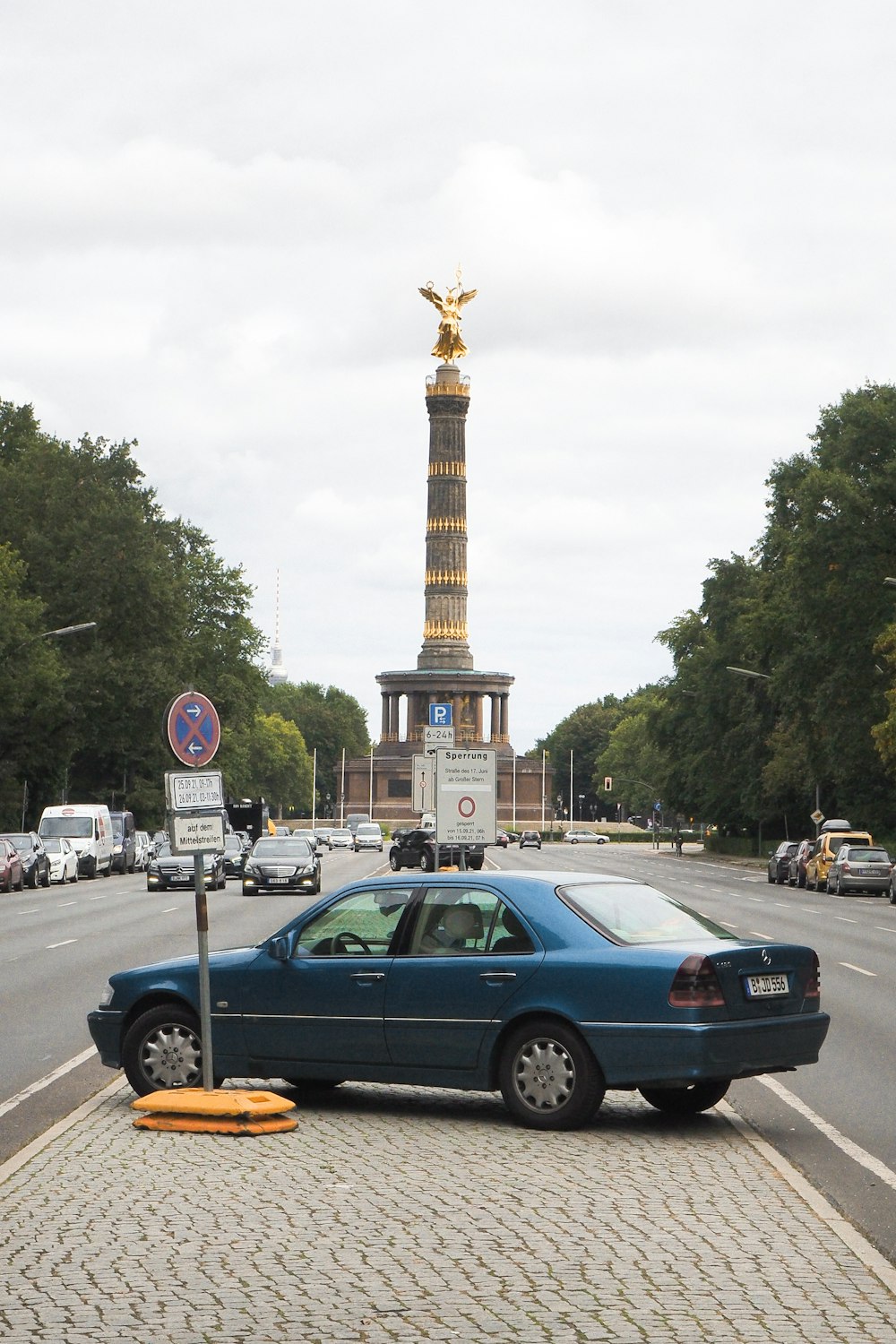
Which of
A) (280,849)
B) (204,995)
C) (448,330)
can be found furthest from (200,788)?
(448,330)

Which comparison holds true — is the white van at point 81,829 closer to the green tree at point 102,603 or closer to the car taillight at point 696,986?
the green tree at point 102,603

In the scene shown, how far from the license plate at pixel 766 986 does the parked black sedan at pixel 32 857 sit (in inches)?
1623

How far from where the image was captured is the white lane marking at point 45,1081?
38.4 ft

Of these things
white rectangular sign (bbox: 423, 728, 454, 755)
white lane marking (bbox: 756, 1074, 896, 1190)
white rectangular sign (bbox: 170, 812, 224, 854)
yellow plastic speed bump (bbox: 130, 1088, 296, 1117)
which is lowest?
white lane marking (bbox: 756, 1074, 896, 1190)

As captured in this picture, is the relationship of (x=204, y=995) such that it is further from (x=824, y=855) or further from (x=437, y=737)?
(x=824, y=855)

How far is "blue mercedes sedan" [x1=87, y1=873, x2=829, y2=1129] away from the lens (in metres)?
10.2

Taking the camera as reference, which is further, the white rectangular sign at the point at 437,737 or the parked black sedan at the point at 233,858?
the parked black sedan at the point at 233,858

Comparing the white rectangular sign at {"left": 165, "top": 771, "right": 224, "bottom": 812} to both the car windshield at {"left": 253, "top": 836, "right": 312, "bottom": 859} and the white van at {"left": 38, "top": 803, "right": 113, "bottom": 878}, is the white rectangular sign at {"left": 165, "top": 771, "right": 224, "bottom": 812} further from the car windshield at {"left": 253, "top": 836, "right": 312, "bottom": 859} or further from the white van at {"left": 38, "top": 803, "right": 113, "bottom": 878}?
the white van at {"left": 38, "top": 803, "right": 113, "bottom": 878}

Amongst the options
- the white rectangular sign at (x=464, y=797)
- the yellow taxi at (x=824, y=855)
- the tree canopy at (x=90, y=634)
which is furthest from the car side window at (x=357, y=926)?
the tree canopy at (x=90, y=634)

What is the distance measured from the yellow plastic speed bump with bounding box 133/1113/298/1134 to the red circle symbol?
2.59 m

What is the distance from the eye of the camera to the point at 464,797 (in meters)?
32.6

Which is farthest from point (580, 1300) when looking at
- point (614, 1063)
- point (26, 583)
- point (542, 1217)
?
point (26, 583)

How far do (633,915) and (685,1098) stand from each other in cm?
117

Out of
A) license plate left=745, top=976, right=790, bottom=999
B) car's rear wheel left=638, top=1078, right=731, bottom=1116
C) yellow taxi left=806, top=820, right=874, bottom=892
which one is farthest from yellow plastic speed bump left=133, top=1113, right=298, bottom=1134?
yellow taxi left=806, top=820, right=874, bottom=892
